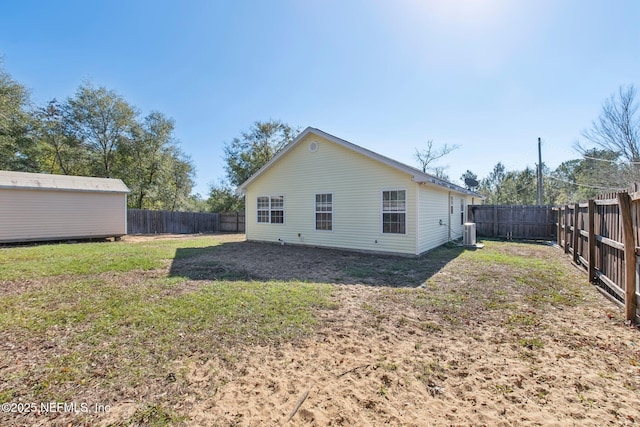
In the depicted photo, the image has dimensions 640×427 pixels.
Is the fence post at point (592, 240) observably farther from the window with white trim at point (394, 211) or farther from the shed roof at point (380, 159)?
the window with white trim at point (394, 211)

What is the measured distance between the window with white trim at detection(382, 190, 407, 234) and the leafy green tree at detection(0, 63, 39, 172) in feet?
84.2

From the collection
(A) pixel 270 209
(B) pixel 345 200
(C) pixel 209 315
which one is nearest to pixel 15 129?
(A) pixel 270 209

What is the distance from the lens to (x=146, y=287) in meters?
5.71

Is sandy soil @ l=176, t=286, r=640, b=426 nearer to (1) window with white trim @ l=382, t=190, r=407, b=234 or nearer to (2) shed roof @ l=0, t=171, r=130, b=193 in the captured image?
(1) window with white trim @ l=382, t=190, r=407, b=234

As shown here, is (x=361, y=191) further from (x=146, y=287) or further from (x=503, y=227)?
(x=503, y=227)

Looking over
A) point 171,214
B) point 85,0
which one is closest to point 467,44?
point 85,0

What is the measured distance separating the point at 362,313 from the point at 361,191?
6322mm

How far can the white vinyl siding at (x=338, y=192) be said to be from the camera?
31.6 ft

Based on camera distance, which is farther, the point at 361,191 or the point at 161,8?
the point at 361,191

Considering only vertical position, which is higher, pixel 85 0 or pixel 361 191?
pixel 85 0

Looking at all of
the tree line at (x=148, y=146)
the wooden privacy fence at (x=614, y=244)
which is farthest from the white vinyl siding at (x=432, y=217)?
the tree line at (x=148, y=146)

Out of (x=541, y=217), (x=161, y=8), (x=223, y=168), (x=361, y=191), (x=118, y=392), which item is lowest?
(x=118, y=392)

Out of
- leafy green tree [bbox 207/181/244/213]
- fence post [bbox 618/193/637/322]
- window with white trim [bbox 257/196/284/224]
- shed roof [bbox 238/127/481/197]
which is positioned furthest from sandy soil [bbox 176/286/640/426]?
leafy green tree [bbox 207/181/244/213]

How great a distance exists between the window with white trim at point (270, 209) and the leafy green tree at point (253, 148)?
1516 centimetres
